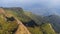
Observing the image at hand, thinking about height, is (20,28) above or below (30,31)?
above

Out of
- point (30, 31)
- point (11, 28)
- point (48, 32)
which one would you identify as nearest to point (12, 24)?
point (11, 28)

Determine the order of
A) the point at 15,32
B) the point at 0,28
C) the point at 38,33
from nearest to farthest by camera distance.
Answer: the point at 15,32 → the point at 0,28 → the point at 38,33

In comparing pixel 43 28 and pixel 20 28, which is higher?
pixel 20 28

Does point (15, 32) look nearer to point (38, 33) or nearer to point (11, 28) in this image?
point (11, 28)

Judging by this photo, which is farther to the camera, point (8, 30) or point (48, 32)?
point (48, 32)

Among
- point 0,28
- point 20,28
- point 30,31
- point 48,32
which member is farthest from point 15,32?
point 48,32

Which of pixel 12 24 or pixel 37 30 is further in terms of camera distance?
pixel 37 30

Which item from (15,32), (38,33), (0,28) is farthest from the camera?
(38,33)

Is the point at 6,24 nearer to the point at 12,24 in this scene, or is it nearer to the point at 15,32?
the point at 12,24
